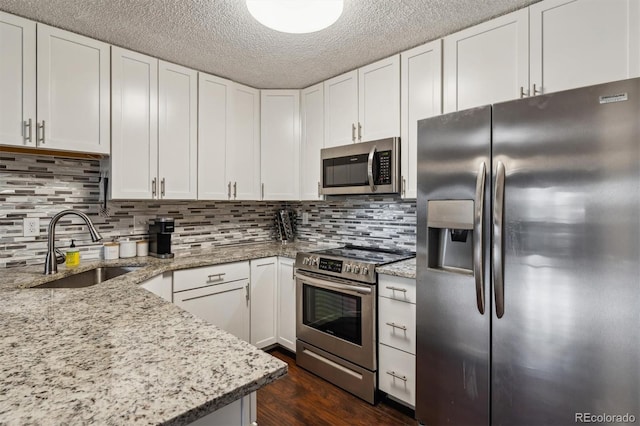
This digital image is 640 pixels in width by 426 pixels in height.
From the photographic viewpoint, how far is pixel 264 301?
111 inches

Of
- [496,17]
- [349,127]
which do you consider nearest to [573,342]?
[496,17]

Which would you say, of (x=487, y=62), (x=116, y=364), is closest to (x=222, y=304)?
(x=116, y=364)

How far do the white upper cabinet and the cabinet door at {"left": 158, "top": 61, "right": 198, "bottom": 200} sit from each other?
41.8 inches

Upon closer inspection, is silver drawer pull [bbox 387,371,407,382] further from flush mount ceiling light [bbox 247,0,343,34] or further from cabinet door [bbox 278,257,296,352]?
flush mount ceiling light [bbox 247,0,343,34]

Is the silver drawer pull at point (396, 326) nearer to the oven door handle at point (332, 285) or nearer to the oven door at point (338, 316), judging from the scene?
the oven door at point (338, 316)

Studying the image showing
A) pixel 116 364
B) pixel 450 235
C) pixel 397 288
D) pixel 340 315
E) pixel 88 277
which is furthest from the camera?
pixel 340 315

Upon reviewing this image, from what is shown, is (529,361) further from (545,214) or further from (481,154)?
(481,154)

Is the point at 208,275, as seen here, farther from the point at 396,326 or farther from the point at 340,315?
the point at 396,326

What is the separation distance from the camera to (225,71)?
2.72 m

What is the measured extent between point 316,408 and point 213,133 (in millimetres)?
2141

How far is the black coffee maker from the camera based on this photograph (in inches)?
99.4

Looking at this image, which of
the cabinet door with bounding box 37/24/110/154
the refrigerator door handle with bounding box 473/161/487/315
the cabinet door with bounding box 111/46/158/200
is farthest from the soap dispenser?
the refrigerator door handle with bounding box 473/161/487/315

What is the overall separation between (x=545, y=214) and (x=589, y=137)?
33 cm

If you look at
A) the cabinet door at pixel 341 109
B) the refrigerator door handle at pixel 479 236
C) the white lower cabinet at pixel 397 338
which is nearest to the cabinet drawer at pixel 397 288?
the white lower cabinet at pixel 397 338
